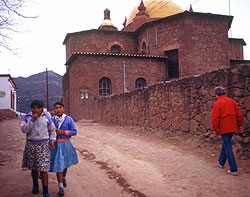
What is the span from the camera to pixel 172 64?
22406 mm

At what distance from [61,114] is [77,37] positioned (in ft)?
72.6

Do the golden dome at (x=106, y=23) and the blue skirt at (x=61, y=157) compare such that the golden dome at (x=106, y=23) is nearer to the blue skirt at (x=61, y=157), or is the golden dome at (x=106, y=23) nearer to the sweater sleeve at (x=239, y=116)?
the sweater sleeve at (x=239, y=116)

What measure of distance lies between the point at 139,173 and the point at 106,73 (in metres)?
15.9

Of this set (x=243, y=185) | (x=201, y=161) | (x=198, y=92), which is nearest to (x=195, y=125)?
(x=198, y=92)

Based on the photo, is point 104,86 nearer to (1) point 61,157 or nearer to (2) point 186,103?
(2) point 186,103

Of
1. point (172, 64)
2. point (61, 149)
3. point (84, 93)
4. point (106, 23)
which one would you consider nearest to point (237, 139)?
point (61, 149)

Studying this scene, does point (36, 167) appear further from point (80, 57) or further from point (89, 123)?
point (80, 57)

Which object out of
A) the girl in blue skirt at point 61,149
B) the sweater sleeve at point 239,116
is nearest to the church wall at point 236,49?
the sweater sleeve at point 239,116

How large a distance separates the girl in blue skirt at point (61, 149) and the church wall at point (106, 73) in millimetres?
15085

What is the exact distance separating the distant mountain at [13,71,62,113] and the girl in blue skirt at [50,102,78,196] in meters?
55.9

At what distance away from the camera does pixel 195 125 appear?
25.5 feet

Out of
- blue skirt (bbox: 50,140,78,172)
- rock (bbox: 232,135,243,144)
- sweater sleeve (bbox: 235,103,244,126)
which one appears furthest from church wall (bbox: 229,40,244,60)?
blue skirt (bbox: 50,140,78,172)

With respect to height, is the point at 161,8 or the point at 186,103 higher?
the point at 161,8

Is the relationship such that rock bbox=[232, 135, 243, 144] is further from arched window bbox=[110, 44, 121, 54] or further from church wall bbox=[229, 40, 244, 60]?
church wall bbox=[229, 40, 244, 60]
